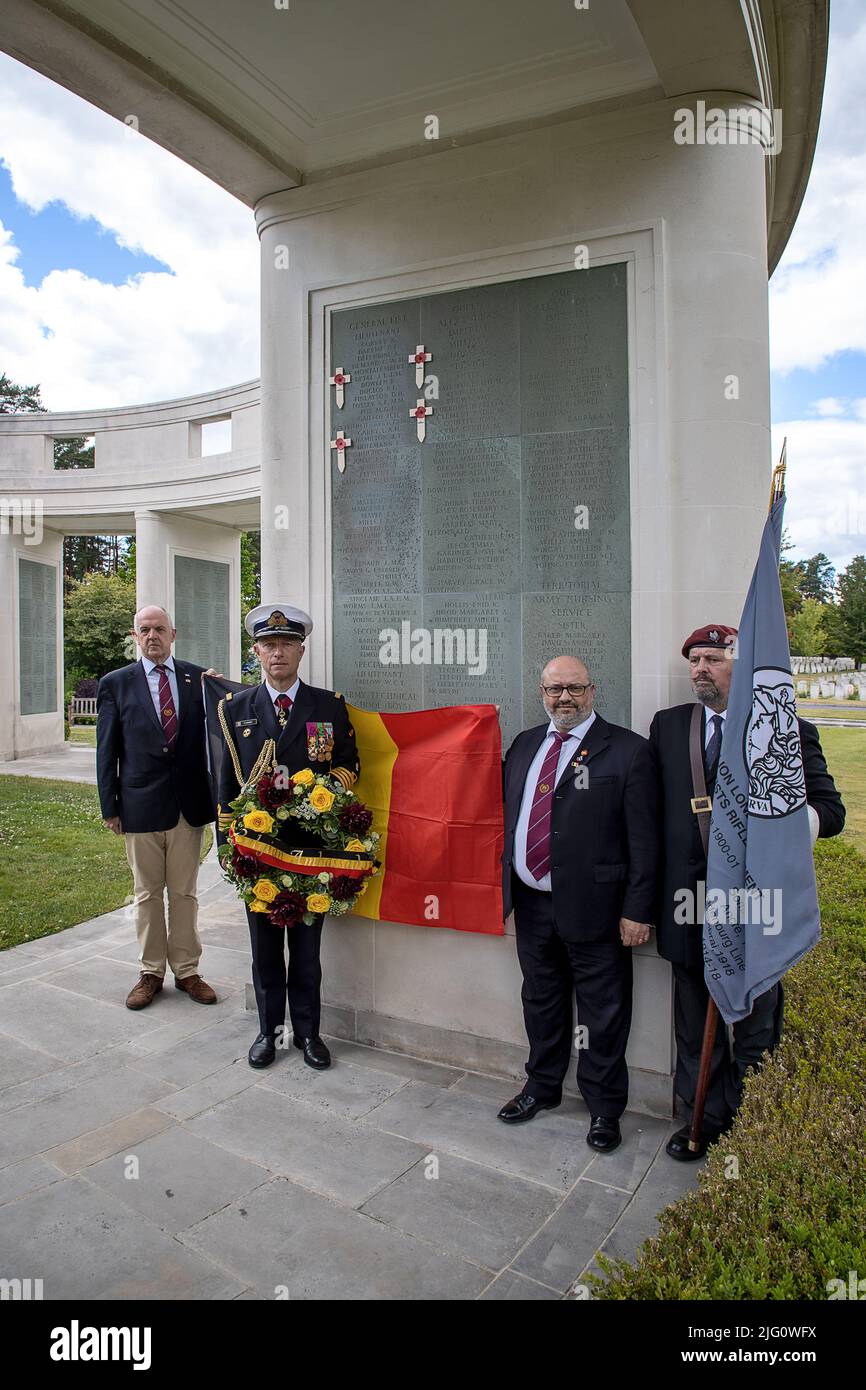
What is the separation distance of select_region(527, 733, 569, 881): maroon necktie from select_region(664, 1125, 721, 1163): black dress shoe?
1.21 m

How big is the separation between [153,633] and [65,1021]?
2.32 m

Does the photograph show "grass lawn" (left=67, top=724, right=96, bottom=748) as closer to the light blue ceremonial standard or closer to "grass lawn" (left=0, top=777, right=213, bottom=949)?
"grass lawn" (left=0, top=777, right=213, bottom=949)

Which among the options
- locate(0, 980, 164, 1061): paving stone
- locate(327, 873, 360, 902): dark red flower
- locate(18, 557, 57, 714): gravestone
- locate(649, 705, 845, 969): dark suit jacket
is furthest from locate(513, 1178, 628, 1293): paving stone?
locate(18, 557, 57, 714): gravestone

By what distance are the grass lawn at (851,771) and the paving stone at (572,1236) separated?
5135 mm

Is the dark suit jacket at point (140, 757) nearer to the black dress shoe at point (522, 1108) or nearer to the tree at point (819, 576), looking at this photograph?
the black dress shoe at point (522, 1108)

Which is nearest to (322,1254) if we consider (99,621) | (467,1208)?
(467,1208)

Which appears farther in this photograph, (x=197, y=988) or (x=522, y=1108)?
(x=197, y=988)

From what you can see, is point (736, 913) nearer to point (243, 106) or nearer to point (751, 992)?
point (751, 992)

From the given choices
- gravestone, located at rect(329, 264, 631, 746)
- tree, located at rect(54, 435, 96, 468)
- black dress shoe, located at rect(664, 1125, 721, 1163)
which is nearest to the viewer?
black dress shoe, located at rect(664, 1125, 721, 1163)

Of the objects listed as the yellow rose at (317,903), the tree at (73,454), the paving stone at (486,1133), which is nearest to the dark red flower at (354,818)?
the yellow rose at (317,903)

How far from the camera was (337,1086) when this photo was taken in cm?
412

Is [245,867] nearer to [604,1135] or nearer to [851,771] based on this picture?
[604,1135]

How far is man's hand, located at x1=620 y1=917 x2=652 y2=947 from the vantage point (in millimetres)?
3561
